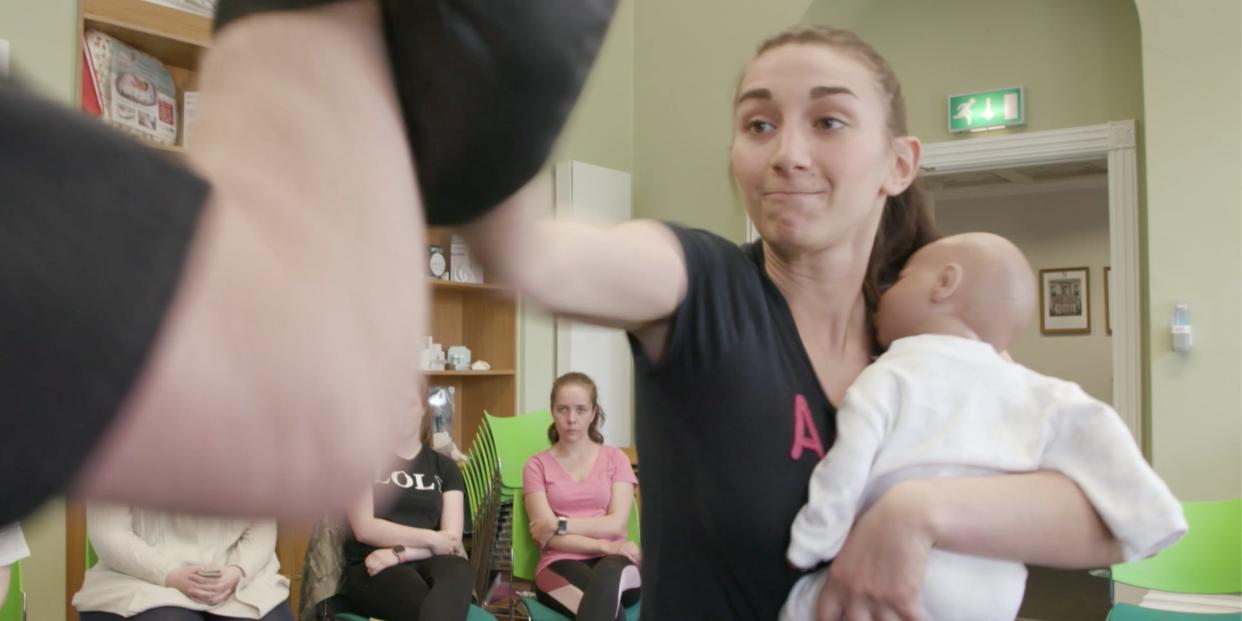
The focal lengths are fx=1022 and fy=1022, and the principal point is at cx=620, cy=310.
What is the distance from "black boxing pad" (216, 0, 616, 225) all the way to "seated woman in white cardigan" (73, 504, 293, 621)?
2864 mm

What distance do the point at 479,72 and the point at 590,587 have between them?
343 cm

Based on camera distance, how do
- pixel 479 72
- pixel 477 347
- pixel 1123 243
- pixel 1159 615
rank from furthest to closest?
pixel 477 347, pixel 1123 243, pixel 1159 615, pixel 479 72

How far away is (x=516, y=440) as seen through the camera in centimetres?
459

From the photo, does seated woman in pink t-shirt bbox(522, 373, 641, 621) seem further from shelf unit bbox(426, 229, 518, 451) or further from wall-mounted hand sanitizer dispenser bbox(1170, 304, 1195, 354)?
wall-mounted hand sanitizer dispenser bbox(1170, 304, 1195, 354)

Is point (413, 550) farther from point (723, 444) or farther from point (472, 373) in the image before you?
point (723, 444)

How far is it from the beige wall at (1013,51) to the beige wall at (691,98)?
0.43m

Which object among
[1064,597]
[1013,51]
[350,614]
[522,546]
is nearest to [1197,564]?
[522,546]

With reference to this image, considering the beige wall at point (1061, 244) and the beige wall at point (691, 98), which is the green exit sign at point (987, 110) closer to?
the beige wall at point (691, 98)

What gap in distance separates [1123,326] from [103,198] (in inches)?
227

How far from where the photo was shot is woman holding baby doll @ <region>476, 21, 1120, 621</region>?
1078mm

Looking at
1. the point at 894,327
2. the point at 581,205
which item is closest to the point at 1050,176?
the point at 581,205

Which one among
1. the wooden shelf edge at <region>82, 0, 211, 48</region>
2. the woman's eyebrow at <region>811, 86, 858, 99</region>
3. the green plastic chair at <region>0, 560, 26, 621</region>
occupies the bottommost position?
the green plastic chair at <region>0, 560, 26, 621</region>

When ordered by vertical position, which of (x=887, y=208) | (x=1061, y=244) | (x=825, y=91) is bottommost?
(x=887, y=208)

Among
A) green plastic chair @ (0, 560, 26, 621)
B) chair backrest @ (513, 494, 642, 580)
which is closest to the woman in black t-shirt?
chair backrest @ (513, 494, 642, 580)
